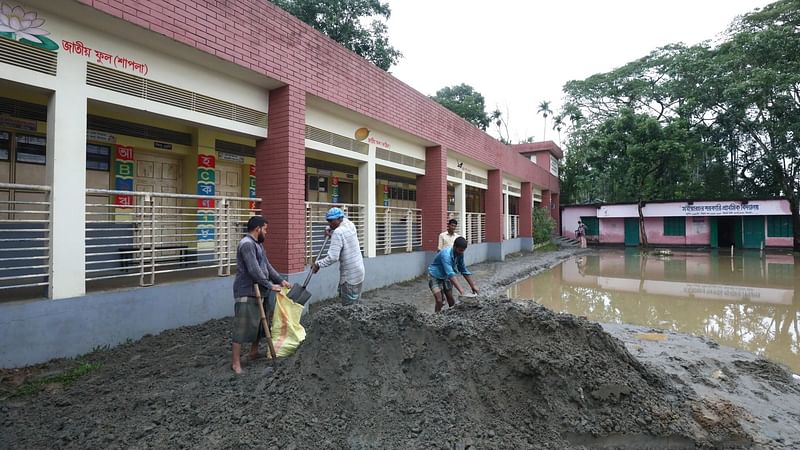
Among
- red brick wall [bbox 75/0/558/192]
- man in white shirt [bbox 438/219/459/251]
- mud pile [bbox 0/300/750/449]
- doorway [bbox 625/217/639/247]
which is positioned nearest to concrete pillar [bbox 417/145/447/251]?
red brick wall [bbox 75/0/558/192]

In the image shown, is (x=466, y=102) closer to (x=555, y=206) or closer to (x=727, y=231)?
(x=555, y=206)

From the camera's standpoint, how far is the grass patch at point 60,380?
3674 mm

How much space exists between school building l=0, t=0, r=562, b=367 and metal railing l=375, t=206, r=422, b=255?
4.3 inches

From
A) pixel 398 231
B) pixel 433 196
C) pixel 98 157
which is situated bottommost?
pixel 398 231

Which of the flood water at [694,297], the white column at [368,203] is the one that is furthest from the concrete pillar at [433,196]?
the white column at [368,203]

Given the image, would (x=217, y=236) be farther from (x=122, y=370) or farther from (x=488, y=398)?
(x=488, y=398)

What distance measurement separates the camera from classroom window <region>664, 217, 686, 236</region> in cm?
2602

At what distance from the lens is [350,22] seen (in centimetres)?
2114

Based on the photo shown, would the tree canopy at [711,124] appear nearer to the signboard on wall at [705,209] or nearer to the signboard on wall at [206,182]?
the signboard on wall at [705,209]

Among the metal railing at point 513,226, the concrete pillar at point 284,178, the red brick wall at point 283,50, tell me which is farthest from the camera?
the metal railing at point 513,226

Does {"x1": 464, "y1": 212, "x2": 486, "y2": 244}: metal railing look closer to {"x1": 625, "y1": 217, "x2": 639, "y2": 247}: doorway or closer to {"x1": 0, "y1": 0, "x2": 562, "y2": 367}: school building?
{"x1": 0, "y1": 0, "x2": 562, "y2": 367}: school building

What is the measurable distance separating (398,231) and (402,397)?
27.7 ft

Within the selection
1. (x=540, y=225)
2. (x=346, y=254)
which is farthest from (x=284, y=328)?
(x=540, y=225)

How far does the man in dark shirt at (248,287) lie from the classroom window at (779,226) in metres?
29.6
